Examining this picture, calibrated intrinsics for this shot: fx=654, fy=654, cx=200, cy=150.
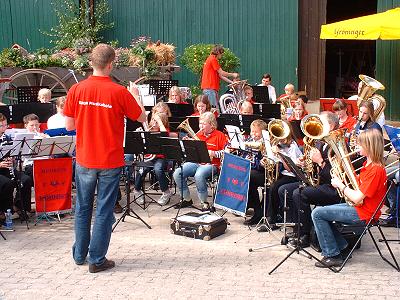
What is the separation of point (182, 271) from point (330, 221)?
5.06ft

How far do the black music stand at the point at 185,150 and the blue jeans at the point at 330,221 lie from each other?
1.93 meters

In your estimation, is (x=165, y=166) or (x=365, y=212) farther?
(x=165, y=166)

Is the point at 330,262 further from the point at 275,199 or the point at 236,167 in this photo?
the point at 236,167

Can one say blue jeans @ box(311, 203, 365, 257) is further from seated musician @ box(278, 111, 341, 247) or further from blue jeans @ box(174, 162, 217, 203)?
blue jeans @ box(174, 162, 217, 203)

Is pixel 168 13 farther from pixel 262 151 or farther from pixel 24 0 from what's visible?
pixel 262 151

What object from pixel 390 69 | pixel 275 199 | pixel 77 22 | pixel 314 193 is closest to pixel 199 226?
pixel 275 199

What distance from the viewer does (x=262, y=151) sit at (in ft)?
26.0

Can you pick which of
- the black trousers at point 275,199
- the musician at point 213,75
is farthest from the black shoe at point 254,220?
the musician at point 213,75

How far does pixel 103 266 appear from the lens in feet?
21.2

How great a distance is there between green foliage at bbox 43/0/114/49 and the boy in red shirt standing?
10724 millimetres

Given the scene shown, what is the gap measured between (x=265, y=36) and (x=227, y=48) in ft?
3.43

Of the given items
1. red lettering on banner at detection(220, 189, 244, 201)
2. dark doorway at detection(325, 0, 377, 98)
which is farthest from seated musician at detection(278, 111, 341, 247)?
dark doorway at detection(325, 0, 377, 98)

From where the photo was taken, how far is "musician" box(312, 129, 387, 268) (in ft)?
19.9

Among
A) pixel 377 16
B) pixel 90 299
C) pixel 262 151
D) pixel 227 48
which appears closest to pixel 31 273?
pixel 90 299
